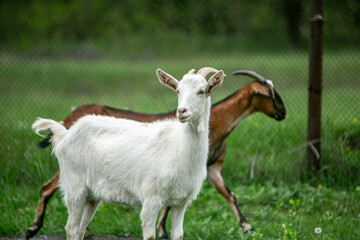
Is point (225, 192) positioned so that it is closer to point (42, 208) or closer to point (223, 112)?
point (223, 112)

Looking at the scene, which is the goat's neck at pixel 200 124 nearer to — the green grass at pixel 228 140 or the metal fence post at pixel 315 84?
the green grass at pixel 228 140

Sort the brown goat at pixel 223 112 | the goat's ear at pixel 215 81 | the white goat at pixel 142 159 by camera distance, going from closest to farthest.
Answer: the goat's ear at pixel 215 81 < the white goat at pixel 142 159 < the brown goat at pixel 223 112

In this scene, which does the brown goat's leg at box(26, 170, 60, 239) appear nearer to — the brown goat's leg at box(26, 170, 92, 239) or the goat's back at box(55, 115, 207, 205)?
the brown goat's leg at box(26, 170, 92, 239)

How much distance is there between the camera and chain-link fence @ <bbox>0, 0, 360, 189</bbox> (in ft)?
24.0

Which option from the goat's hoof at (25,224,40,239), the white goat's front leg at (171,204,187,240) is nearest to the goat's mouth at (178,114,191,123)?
the white goat's front leg at (171,204,187,240)

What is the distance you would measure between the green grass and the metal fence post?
0.56ft

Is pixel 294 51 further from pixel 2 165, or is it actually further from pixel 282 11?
pixel 2 165

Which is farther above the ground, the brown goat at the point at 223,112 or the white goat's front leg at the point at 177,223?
the brown goat at the point at 223,112

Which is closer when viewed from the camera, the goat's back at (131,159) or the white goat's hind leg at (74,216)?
the goat's back at (131,159)

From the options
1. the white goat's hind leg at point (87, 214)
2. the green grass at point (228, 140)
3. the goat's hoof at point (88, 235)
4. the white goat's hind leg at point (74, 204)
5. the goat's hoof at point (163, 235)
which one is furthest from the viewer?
the green grass at point (228, 140)

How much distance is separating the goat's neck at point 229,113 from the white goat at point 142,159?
1.32 metres

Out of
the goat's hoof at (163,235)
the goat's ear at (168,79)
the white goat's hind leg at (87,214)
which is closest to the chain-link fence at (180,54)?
the goat's hoof at (163,235)

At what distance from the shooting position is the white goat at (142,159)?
14.0 ft

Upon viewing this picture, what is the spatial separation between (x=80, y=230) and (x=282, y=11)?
475 cm
